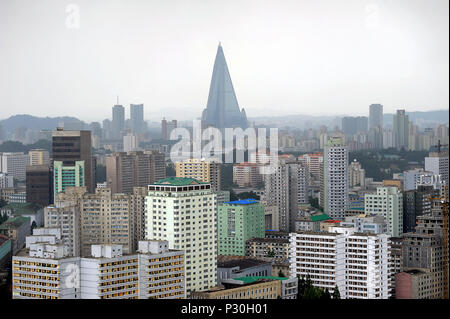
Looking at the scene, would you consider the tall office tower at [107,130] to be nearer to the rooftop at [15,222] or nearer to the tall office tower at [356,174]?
the rooftop at [15,222]

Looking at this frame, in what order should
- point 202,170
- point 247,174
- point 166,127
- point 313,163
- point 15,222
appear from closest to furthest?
point 15,222, point 166,127, point 202,170, point 247,174, point 313,163

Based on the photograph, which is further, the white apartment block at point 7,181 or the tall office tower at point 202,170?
the white apartment block at point 7,181

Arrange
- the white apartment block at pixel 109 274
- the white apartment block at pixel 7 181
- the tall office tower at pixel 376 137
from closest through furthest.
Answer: the white apartment block at pixel 109 274, the white apartment block at pixel 7 181, the tall office tower at pixel 376 137

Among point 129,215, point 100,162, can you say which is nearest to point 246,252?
point 129,215

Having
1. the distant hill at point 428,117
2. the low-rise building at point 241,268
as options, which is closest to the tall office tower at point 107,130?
the low-rise building at point 241,268

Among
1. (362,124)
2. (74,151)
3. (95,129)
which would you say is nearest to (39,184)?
(74,151)

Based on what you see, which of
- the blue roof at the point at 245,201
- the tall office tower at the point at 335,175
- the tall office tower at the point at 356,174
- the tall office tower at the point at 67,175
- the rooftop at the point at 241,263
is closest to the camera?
the rooftop at the point at 241,263

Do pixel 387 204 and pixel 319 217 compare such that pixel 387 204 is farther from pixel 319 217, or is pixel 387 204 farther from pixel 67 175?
pixel 67 175

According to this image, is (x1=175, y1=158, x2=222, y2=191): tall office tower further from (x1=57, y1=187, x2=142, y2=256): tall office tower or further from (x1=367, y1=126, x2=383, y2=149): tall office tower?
(x1=367, y1=126, x2=383, y2=149): tall office tower
